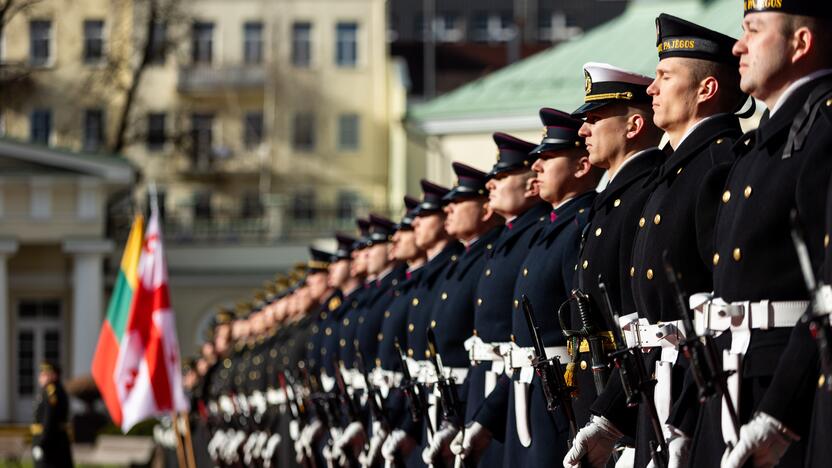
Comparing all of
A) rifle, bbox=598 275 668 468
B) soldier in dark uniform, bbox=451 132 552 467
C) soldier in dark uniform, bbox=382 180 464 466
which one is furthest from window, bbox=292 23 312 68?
rifle, bbox=598 275 668 468

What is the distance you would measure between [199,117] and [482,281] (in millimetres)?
46322

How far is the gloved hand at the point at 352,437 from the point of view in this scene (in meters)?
10.9

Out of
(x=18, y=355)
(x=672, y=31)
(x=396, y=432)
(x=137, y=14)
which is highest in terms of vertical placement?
(x=137, y=14)

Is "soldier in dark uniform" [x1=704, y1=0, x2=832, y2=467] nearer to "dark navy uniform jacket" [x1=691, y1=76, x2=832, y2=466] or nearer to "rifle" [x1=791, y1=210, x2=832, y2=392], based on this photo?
"dark navy uniform jacket" [x1=691, y1=76, x2=832, y2=466]

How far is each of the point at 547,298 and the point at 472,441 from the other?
791mm

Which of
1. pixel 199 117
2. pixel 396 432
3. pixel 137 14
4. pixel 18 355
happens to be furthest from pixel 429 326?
pixel 199 117

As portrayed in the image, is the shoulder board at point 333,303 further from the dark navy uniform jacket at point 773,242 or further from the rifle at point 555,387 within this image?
the dark navy uniform jacket at point 773,242

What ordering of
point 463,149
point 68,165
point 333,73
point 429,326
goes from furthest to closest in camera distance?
point 333,73 → point 68,165 → point 463,149 → point 429,326

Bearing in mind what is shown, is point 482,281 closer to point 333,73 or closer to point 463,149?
point 463,149

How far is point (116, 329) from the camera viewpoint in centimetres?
1658

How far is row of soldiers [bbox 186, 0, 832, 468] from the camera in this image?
5.00m

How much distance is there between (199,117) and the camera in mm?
54156

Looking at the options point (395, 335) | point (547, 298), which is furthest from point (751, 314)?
point (395, 335)

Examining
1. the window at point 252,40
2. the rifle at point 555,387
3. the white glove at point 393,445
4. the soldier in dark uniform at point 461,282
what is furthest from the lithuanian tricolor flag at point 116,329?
the window at point 252,40
